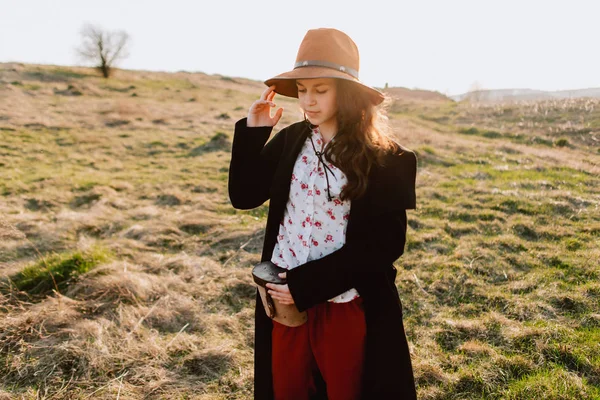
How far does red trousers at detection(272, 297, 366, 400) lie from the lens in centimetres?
186

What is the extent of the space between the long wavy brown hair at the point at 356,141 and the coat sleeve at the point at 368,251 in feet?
0.27

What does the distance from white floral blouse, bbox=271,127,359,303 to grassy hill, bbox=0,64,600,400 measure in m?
1.49

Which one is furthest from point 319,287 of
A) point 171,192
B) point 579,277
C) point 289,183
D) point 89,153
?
point 89,153

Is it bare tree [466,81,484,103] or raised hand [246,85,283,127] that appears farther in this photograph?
bare tree [466,81,484,103]

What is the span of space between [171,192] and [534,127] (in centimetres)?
1363

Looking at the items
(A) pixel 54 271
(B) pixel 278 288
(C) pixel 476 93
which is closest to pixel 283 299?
(B) pixel 278 288

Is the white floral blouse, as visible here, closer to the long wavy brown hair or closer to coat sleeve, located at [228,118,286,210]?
the long wavy brown hair

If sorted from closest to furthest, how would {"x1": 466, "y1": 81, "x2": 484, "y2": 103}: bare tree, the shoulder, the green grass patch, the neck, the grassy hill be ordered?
the shoulder < the neck < the grassy hill < the green grass patch < {"x1": 466, "y1": 81, "x2": 484, "y2": 103}: bare tree

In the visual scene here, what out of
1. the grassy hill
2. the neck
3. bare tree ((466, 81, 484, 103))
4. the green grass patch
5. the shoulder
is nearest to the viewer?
the shoulder

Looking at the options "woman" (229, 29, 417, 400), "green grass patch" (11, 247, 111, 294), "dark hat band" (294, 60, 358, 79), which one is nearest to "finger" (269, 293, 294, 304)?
"woman" (229, 29, 417, 400)

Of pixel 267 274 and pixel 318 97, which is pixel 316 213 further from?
pixel 318 97

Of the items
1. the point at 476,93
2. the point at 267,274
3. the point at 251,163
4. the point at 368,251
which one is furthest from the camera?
the point at 476,93

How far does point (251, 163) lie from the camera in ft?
6.61

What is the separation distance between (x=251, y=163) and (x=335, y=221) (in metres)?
0.53
